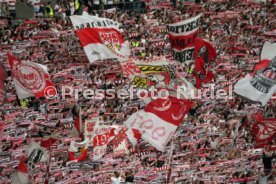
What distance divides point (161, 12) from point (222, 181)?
10557mm

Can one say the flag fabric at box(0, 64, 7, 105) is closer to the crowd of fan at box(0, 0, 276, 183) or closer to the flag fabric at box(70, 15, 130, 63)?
the crowd of fan at box(0, 0, 276, 183)

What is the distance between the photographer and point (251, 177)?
25.2m

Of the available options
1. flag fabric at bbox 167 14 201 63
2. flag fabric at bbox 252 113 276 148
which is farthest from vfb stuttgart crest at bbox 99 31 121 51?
flag fabric at bbox 252 113 276 148

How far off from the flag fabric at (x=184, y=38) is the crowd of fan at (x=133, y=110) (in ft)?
11.2

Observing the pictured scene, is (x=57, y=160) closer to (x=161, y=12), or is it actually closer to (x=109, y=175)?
(x=109, y=175)

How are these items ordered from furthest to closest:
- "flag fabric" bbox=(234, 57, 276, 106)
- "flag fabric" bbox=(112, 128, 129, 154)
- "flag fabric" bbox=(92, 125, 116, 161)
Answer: "flag fabric" bbox=(112, 128, 129, 154), "flag fabric" bbox=(92, 125, 116, 161), "flag fabric" bbox=(234, 57, 276, 106)

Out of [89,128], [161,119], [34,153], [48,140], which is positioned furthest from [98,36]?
[34,153]

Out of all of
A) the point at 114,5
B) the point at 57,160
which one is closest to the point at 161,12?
the point at 114,5

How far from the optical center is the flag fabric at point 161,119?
19.4 meters

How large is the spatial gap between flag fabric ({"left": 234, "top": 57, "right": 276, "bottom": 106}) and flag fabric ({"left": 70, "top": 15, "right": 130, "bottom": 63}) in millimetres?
A: 4844

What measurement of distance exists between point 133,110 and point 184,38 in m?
4.33

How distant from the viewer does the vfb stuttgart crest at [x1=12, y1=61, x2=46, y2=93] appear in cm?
2259

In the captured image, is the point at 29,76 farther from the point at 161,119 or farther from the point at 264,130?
the point at 264,130

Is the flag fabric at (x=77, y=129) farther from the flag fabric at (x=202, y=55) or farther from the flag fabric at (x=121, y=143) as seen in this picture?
the flag fabric at (x=202, y=55)
